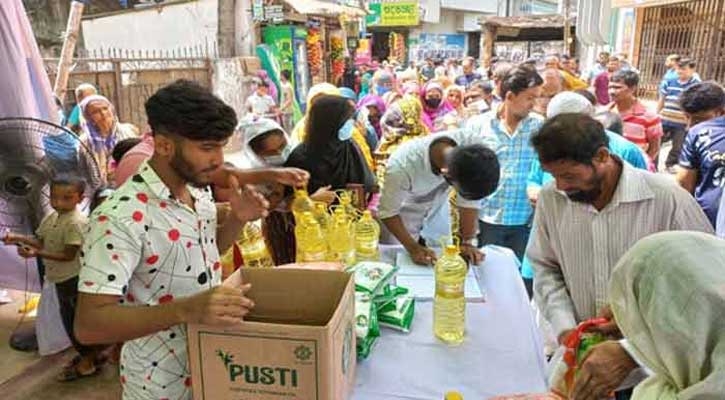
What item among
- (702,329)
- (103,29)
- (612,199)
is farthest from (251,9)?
(702,329)

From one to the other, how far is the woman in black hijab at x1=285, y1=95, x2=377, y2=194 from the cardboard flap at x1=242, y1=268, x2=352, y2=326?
128 centimetres

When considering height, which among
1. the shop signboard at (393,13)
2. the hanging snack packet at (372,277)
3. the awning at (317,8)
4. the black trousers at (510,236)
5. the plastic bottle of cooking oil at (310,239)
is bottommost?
the black trousers at (510,236)

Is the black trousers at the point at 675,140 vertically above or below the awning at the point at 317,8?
below

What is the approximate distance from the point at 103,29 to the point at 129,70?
3102 mm

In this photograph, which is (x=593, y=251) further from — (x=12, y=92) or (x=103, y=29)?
(x=103, y=29)

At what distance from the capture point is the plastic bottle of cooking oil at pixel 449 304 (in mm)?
1578

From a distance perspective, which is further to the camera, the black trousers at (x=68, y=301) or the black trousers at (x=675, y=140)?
the black trousers at (x=675, y=140)

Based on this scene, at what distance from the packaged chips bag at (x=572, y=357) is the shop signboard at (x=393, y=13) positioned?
60.6 ft

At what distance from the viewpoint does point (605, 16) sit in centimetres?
853

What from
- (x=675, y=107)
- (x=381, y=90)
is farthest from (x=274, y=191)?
(x=675, y=107)

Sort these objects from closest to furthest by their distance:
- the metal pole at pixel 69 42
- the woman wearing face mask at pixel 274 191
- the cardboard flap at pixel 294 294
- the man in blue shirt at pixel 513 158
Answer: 1. the cardboard flap at pixel 294 294
2. the woman wearing face mask at pixel 274 191
3. the man in blue shirt at pixel 513 158
4. the metal pole at pixel 69 42

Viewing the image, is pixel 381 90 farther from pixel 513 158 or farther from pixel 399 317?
pixel 399 317

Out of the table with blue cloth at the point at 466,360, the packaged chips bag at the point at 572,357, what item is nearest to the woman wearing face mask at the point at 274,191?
the table with blue cloth at the point at 466,360

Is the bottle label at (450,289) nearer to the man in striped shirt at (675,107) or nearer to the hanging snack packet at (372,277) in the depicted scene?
the hanging snack packet at (372,277)
